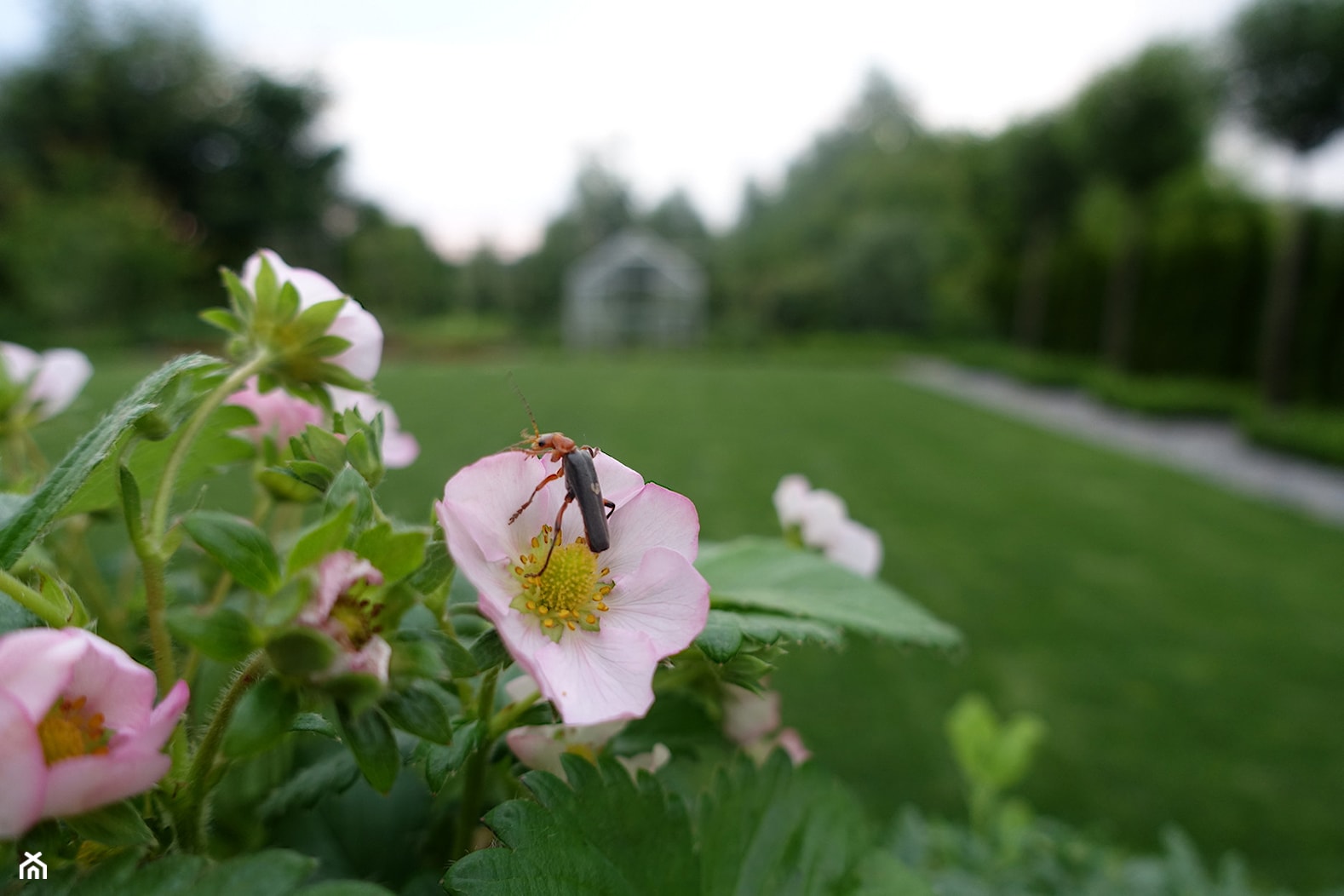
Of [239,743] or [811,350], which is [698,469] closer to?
[239,743]

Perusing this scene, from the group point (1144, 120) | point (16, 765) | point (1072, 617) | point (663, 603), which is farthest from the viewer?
point (1144, 120)

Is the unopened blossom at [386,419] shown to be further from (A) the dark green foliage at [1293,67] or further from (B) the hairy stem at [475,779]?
(A) the dark green foliage at [1293,67]

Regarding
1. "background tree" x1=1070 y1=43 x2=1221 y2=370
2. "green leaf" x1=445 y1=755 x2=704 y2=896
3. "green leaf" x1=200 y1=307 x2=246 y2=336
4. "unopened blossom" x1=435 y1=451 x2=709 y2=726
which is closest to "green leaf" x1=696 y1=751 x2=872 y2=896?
"green leaf" x1=445 y1=755 x2=704 y2=896

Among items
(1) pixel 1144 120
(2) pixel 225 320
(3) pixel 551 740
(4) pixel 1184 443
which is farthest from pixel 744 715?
(1) pixel 1144 120

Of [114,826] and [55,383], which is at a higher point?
[55,383]

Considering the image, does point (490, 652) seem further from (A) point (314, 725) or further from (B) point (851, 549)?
(B) point (851, 549)

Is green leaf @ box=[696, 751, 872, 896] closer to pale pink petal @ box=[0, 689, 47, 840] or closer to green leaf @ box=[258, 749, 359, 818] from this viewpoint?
green leaf @ box=[258, 749, 359, 818]

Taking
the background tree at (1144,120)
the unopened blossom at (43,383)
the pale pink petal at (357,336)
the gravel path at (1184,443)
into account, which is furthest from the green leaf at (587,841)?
the background tree at (1144,120)

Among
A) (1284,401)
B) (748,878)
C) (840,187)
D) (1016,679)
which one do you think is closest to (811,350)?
(840,187)
